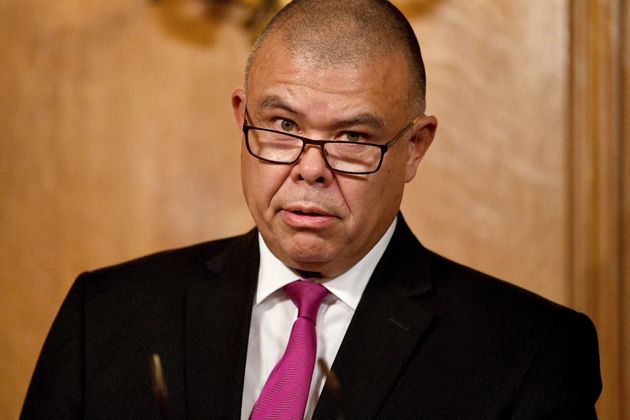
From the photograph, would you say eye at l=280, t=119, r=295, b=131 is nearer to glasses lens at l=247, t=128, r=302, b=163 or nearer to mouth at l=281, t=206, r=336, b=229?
glasses lens at l=247, t=128, r=302, b=163

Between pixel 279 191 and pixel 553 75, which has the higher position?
pixel 553 75

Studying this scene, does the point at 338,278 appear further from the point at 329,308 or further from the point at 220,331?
the point at 220,331

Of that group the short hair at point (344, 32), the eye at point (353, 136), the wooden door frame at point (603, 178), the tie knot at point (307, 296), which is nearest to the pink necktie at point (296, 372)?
the tie knot at point (307, 296)

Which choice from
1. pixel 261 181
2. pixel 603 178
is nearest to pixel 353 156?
pixel 261 181

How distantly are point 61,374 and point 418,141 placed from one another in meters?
0.68

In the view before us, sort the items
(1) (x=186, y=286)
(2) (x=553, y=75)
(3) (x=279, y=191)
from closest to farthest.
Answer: (3) (x=279, y=191) → (1) (x=186, y=286) → (2) (x=553, y=75)

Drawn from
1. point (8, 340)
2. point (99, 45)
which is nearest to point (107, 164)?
point (99, 45)

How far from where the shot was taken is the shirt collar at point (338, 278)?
1673 millimetres

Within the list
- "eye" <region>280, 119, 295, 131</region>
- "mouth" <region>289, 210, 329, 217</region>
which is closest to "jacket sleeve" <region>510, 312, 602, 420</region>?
"mouth" <region>289, 210, 329, 217</region>

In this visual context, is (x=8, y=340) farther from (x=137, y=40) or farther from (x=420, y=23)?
(x=420, y=23)

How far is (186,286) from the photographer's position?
5.78 feet

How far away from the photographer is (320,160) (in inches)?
61.3

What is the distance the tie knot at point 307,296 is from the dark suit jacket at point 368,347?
0.06 meters

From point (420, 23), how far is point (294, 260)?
87cm
